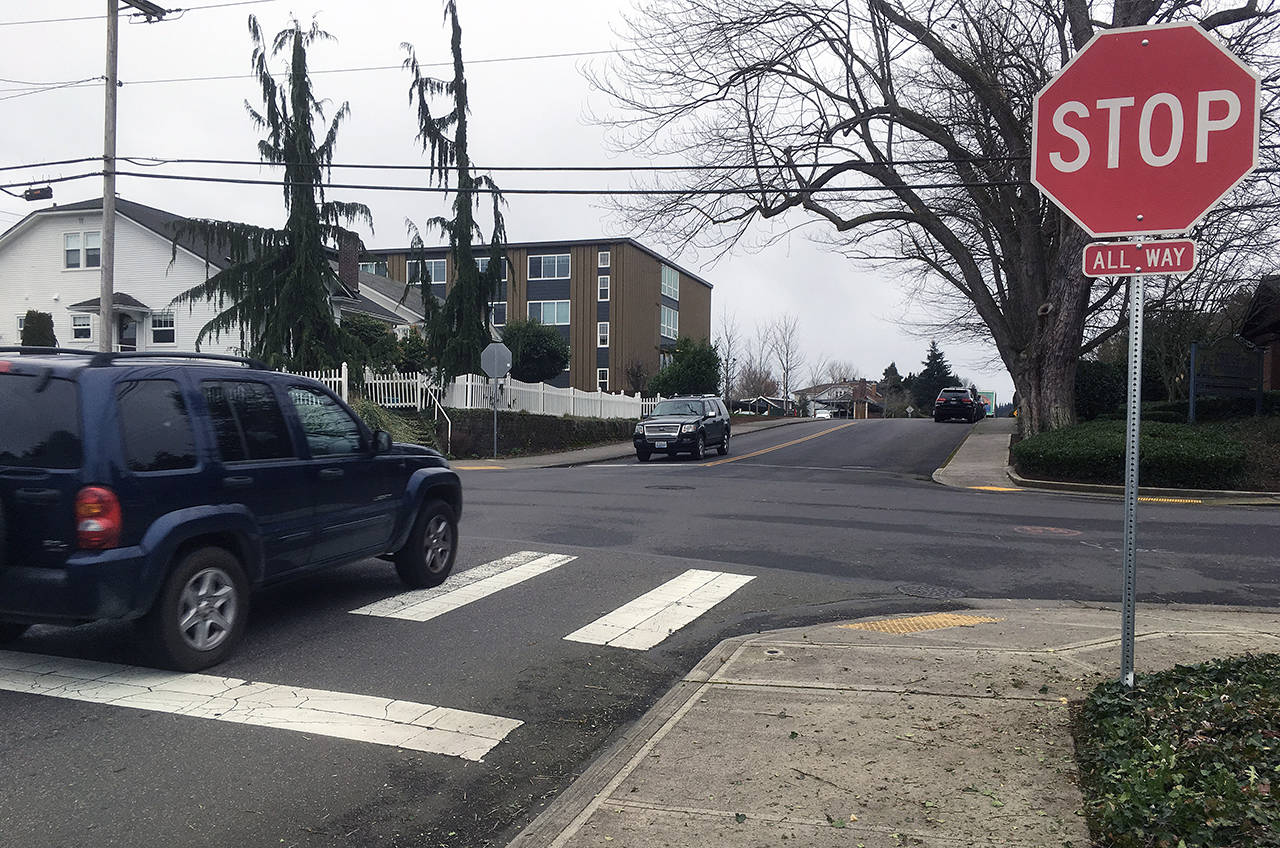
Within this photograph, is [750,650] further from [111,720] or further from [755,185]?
[755,185]

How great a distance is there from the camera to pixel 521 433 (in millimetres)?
29531

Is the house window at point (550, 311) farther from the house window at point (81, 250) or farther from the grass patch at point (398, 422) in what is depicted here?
the grass patch at point (398, 422)

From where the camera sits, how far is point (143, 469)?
531 centimetres

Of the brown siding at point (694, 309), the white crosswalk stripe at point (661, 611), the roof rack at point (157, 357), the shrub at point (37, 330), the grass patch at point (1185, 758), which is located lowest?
the white crosswalk stripe at point (661, 611)

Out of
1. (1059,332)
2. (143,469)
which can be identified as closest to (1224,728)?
(143,469)

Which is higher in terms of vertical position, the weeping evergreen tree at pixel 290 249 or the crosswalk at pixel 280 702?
the weeping evergreen tree at pixel 290 249

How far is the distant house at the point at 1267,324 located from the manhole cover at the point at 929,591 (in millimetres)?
21472

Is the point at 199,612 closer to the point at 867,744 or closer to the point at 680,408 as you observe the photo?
the point at 867,744

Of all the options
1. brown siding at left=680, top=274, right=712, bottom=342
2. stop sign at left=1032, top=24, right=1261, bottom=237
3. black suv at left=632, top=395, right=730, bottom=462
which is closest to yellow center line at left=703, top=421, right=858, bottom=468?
black suv at left=632, top=395, right=730, bottom=462

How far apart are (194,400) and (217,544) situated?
888 mm

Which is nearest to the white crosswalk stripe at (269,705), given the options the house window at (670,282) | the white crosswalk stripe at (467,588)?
the white crosswalk stripe at (467,588)

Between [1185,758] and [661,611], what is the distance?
170 inches

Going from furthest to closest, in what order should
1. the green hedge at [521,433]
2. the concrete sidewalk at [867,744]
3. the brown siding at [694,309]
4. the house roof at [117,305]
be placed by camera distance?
the brown siding at [694,309]
the house roof at [117,305]
the green hedge at [521,433]
the concrete sidewalk at [867,744]

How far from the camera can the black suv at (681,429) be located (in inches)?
1048
